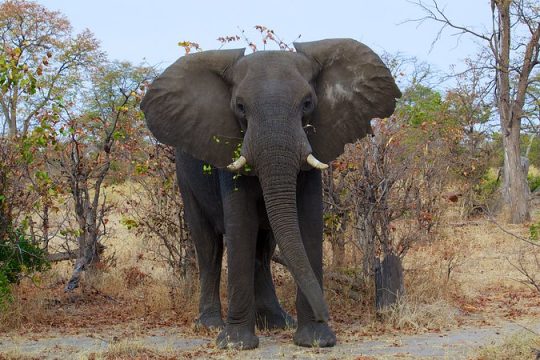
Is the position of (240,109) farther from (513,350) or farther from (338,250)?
(338,250)

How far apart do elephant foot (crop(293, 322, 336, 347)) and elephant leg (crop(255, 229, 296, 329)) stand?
1.00m

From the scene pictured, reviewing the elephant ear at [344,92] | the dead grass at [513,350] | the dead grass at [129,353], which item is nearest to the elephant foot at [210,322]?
the dead grass at [129,353]

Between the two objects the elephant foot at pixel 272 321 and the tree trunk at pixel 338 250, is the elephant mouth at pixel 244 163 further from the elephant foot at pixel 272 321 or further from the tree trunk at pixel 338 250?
the tree trunk at pixel 338 250

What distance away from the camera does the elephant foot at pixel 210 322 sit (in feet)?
26.8

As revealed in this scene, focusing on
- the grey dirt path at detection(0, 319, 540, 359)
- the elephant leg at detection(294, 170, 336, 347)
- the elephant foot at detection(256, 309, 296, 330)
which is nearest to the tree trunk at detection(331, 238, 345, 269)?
the elephant foot at detection(256, 309, 296, 330)

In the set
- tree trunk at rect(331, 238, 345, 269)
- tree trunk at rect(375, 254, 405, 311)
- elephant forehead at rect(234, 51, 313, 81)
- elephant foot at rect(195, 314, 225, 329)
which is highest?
elephant forehead at rect(234, 51, 313, 81)

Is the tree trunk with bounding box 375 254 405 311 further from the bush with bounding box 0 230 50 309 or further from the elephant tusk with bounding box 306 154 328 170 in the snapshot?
the bush with bounding box 0 230 50 309

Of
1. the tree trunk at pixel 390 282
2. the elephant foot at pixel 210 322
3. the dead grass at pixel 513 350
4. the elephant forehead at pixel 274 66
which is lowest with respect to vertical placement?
the dead grass at pixel 513 350

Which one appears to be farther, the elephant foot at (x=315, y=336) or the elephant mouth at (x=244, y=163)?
the elephant foot at (x=315, y=336)

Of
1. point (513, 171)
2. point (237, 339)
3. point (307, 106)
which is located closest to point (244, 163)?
point (307, 106)

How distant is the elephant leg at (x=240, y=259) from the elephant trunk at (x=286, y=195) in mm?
567

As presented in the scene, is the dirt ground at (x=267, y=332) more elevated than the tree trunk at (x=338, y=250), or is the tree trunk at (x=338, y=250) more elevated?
the tree trunk at (x=338, y=250)

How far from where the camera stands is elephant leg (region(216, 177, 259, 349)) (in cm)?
703

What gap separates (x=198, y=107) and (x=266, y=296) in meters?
2.22
